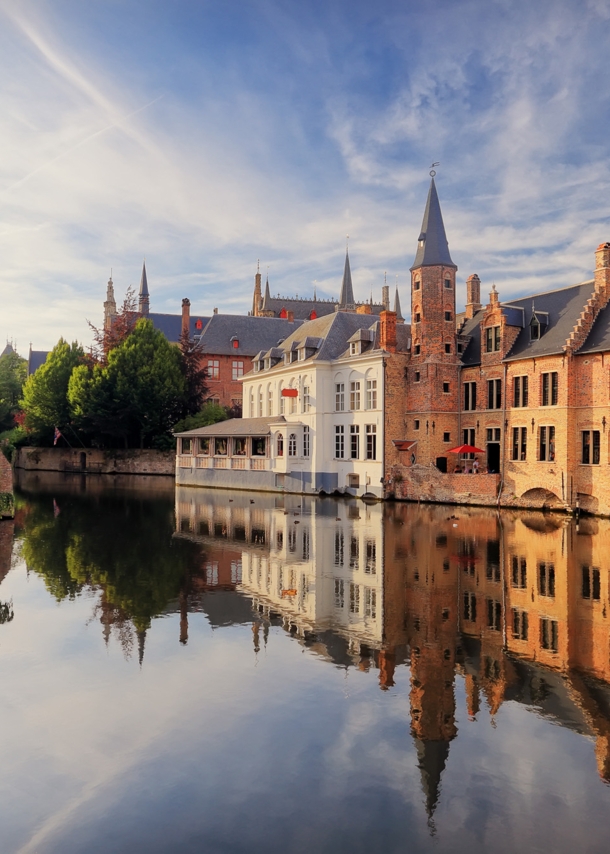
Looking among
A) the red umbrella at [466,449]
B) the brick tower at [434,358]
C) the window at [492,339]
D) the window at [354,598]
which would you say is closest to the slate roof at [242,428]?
the brick tower at [434,358]

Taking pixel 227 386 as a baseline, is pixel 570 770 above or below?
below

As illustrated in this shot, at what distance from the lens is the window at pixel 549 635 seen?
1169 centimetres

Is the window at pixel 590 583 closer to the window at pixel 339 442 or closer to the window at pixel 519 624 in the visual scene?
the window at pixel 519 624

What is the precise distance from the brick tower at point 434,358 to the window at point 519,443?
4.78 metres

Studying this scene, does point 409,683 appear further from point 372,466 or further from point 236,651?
point 372,466

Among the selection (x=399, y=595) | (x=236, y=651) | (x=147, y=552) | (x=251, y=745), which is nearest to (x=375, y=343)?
(x=147, y=552)

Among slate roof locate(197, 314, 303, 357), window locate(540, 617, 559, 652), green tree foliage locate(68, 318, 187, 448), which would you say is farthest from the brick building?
slate roof locate(197, 314, 303, 357)

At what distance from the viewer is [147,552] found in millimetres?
20859

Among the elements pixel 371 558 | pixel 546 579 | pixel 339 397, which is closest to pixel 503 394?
pixel 339 397

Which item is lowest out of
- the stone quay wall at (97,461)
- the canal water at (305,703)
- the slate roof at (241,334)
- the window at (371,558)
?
the canal water at (305,703)

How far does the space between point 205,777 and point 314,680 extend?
10.2 ft

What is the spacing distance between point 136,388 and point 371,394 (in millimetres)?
26906

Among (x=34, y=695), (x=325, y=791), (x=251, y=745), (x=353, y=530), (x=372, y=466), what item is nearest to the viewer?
(x=325, y=791)

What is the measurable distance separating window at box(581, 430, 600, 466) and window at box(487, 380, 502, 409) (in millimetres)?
5979
